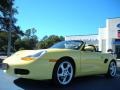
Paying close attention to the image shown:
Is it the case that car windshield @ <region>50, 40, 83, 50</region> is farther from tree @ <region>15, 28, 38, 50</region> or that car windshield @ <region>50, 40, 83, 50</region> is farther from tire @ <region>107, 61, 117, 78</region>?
tree @ <region>15, 28, 38, 50</region>

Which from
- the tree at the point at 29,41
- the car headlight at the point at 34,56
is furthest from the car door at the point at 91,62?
the tree at the point at 29,41

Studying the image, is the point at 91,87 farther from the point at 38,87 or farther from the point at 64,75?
the point at 38,87

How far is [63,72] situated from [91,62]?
1288 millimetres

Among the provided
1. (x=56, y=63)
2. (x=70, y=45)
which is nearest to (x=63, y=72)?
(x=56, y=63)

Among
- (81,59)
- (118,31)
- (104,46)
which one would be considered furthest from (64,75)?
(104,46)

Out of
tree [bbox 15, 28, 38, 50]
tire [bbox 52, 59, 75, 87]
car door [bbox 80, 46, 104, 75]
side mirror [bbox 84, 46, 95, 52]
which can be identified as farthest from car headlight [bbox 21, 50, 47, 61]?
tree [bbox 15, 28, 38, 50]

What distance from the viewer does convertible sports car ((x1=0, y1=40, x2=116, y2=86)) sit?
6484 mm

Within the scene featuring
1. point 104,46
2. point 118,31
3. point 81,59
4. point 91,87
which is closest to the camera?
point 91,87

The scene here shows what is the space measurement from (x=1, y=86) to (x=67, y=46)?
239 centimetres

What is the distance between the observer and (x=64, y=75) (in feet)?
23.1

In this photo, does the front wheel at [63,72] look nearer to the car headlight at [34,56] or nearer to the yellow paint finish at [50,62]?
the yellow paint finish at [50,62]

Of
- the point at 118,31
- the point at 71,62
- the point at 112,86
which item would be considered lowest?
the point at 112,86

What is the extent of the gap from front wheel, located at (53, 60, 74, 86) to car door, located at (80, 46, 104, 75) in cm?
50

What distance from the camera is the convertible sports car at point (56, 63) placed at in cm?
648
